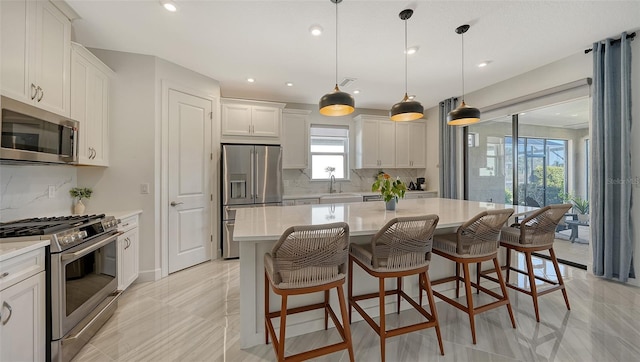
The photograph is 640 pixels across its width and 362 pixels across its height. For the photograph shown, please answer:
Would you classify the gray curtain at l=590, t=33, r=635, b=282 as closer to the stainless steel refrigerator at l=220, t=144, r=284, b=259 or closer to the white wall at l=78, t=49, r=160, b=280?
the stainless steel refrigerator at l=220, t=144, r=284, b=259

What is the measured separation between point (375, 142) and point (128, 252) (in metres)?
4.41

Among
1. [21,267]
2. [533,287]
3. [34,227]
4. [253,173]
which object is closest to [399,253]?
[533,287]

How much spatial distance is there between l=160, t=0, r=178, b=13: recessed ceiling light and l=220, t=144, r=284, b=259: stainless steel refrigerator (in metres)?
1.85

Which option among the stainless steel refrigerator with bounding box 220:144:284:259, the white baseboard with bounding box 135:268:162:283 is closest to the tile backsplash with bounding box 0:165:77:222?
the white baseboard with bounding box 135:268:162:283

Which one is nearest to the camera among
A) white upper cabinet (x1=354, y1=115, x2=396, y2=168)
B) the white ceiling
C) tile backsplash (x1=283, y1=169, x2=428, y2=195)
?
the white ceiling

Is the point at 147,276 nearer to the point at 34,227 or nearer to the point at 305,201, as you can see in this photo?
the point at 34,227

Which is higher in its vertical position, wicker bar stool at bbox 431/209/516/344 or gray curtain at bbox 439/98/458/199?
gray curtain at bbox 439/98/458/199

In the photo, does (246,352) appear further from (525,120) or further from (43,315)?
(525,120)

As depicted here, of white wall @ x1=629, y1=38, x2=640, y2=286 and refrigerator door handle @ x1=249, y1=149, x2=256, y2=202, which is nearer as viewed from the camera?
white wall @ x1=629, y1=38, x2=640, y2=286

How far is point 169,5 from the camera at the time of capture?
7.32 ft

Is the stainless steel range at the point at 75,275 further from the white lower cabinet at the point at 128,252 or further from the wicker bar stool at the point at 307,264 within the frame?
the wicker bar stool at the point at 307,264

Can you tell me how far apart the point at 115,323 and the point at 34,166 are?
5.18 feet

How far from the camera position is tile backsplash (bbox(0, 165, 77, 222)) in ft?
6.66

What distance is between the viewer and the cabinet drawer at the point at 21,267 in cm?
133
